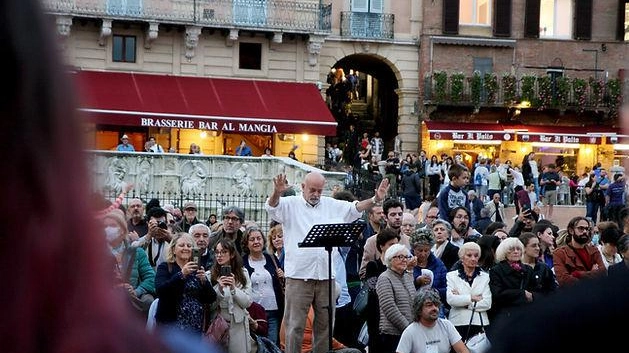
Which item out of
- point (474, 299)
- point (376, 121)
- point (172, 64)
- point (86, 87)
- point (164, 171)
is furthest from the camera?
point (376, 121)

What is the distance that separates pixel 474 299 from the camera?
37.7ft

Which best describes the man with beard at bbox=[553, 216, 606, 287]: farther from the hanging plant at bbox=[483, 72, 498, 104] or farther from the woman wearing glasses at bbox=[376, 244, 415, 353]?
the hanging plant at bbox=[483, 72, 498, 104]

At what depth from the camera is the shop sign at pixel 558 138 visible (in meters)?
42.3

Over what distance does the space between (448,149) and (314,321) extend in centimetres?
3015

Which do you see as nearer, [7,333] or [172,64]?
[7,333]

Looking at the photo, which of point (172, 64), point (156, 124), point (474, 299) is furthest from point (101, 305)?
point (172, 64)

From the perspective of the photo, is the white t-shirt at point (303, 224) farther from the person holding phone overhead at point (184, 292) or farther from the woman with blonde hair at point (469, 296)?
the person holding phone overhead at point (184, 292)

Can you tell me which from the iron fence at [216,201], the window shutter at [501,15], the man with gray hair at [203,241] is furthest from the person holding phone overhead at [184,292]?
the window shutter at [501,15]

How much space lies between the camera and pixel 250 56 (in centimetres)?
4047

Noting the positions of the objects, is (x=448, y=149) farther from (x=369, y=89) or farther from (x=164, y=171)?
(x=164, y=171)

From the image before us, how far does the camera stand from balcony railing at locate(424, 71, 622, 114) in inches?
1618

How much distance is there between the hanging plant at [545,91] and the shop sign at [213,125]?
9.87m

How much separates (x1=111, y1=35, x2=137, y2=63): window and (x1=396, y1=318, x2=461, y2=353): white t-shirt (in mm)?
29666

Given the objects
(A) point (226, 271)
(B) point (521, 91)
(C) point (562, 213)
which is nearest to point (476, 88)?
(B) point (521, 91)
